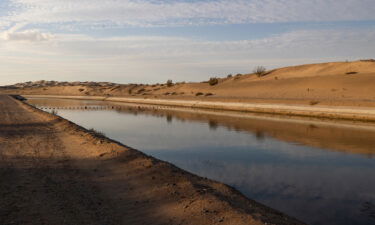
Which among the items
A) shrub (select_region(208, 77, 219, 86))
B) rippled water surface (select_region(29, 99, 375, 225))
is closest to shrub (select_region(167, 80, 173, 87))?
shrub (select_region(208, 77, 219, 86))

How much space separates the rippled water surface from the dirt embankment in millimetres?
1413

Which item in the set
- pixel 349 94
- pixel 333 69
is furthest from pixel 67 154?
pixel 333 69

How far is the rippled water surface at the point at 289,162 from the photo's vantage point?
8336 mm

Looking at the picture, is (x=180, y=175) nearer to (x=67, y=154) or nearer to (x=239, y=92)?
(x=67, y=154)

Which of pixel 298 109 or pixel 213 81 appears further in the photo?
pixel 213 81

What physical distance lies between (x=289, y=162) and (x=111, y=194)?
7.23 metres

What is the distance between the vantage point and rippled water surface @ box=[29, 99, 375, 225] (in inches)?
328

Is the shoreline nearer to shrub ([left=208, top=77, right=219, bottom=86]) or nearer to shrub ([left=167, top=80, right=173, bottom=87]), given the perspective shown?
shrub ([left=208, top=77, right=219, bottom=86])

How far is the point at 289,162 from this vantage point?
42.1ft

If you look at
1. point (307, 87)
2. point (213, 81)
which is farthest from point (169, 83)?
point (307, 87)

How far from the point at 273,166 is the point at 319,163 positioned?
5.78 ft

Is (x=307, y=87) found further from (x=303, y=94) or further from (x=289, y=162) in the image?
(x=289, y=162)

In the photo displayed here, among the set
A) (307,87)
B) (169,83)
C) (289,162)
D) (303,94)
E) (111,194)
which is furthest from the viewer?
(169,83)

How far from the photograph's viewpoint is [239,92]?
213 feet
